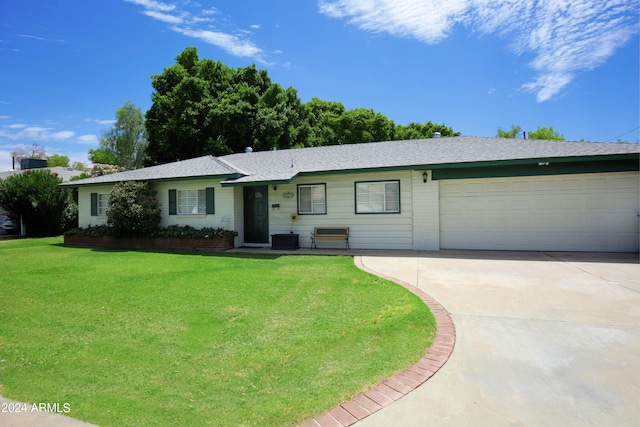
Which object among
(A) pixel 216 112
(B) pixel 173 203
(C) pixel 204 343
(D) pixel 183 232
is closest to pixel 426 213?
(C) pixel 204 343

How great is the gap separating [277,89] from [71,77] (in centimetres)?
1384

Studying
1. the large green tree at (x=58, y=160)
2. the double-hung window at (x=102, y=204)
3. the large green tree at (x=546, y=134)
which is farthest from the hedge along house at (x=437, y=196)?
the large green tree at (x=58, y=160)

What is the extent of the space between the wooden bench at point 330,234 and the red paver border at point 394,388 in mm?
7198

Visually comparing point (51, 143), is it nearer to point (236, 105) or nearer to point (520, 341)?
point (236, 105)

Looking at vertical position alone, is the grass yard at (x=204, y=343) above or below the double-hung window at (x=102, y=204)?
below

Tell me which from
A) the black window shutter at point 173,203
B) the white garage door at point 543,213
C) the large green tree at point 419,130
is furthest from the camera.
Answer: the large green tree at point 419,130

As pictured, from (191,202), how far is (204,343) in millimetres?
10339

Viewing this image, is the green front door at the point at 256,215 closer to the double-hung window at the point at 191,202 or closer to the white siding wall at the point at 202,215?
the white siding wall at the point at 202,215

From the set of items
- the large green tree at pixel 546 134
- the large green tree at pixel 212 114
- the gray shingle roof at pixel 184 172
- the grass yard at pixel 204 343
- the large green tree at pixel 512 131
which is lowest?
the grass yard at pixel 204 343

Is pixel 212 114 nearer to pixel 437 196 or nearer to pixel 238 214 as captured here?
pixel 238 214

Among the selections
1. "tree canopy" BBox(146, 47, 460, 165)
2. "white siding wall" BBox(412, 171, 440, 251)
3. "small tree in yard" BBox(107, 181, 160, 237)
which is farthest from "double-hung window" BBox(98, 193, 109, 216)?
"white siding wall" BBox(412, 171, 440, 251)

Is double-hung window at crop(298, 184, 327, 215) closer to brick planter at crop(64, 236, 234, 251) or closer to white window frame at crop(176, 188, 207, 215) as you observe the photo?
brick planter at crop(64, 236, 234, 251)

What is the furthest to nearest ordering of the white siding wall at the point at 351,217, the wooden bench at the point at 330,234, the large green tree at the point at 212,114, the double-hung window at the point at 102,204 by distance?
the large green tree at the point at 212,114, the double-hung window at the point at 102,204, the wooden bench at the point at 330,234, the white siding wall at the point at 351,217

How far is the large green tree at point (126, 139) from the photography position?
38438 mm
